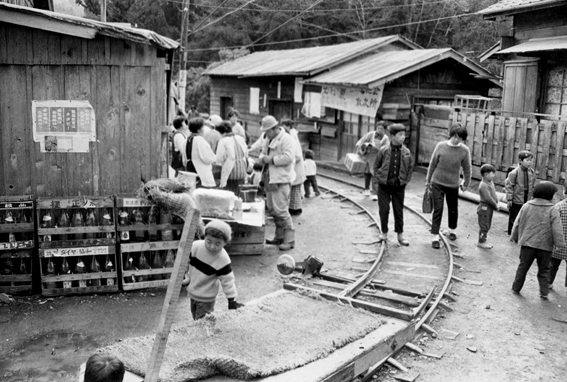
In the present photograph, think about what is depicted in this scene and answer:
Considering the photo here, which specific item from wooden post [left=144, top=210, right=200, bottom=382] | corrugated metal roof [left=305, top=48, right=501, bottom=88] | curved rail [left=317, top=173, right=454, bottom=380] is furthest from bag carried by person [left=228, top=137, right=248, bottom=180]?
corrugated metal roof [left=305, top=48, right=501, bottom=88]

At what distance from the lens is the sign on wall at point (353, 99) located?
65.9 ft

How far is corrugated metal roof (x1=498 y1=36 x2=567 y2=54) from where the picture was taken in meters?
15.1

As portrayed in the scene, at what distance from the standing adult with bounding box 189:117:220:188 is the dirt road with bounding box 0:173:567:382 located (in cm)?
157

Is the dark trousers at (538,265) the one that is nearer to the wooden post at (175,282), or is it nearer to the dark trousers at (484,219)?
the dark trousers at (484,219)

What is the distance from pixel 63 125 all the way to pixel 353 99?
14286 millimetres

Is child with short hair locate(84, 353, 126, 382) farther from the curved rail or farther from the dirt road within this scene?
the curved rail

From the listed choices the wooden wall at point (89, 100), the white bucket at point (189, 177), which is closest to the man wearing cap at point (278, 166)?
the white bucket at point (189, 177)

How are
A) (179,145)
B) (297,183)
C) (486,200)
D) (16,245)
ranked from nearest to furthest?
(16,245)
(486,200)
(179,145)
(297,183)

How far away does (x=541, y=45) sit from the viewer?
52.0 feet

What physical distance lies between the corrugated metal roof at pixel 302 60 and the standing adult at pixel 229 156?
42.1 feet

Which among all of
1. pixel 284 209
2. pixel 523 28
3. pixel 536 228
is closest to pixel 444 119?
pixel 523 28

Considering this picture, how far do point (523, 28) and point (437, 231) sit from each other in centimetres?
989

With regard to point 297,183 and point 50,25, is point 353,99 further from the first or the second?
point 50,25

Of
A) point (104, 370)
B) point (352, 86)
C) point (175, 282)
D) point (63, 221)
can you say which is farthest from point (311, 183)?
point (175, 282)
